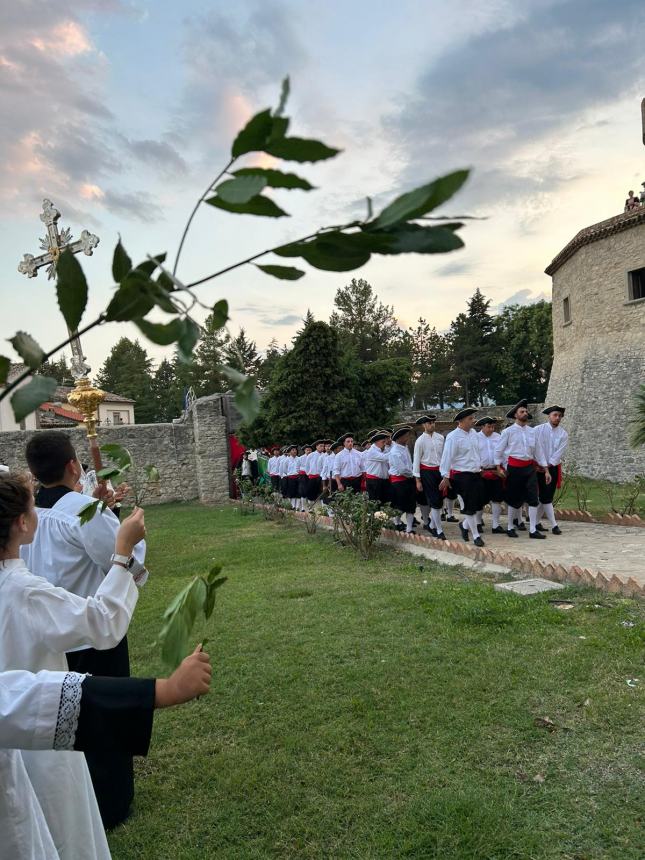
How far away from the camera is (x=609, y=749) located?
133 inches

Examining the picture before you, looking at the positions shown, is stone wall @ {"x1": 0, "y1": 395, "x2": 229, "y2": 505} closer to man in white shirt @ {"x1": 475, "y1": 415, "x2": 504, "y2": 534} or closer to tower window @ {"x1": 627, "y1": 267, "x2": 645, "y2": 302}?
man in white shirt @ {"x1": 475, "y1": 415, "x2": 504, "y2": 534}

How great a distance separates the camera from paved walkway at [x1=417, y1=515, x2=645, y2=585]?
7.06m

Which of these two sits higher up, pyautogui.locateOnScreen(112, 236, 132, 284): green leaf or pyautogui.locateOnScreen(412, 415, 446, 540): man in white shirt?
pyautogui.locateOnScreen(112, 236, 132, 284): green leaf

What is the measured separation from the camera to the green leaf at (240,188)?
0.83m

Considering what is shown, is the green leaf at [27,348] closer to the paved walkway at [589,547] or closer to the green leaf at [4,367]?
the green leaf at [4,367]

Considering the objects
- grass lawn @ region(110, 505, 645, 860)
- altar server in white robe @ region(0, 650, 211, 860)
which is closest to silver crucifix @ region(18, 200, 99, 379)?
grass lawn @ region(110, 505, 645, 860)

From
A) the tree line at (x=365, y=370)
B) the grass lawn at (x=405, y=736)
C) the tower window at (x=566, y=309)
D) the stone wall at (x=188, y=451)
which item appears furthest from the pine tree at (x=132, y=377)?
the grass lawn at (x=405, y=736)

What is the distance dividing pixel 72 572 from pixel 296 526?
1018 cm

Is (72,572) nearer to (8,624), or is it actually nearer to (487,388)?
(8,624)

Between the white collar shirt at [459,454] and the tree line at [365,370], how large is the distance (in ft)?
28.6

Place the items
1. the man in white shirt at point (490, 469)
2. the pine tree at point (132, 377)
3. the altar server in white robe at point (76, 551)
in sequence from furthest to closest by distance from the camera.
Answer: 1. the pine tree at point (132, 377)
2. the man in white shirt at point (490, 469)
3. the altar server in white robe at point (76, 551)

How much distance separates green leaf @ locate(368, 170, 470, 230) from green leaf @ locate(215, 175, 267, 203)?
18 centimetres

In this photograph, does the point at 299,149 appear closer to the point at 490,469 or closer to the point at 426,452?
the point at 426,452

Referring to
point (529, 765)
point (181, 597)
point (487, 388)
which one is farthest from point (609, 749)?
point (487, 388)
